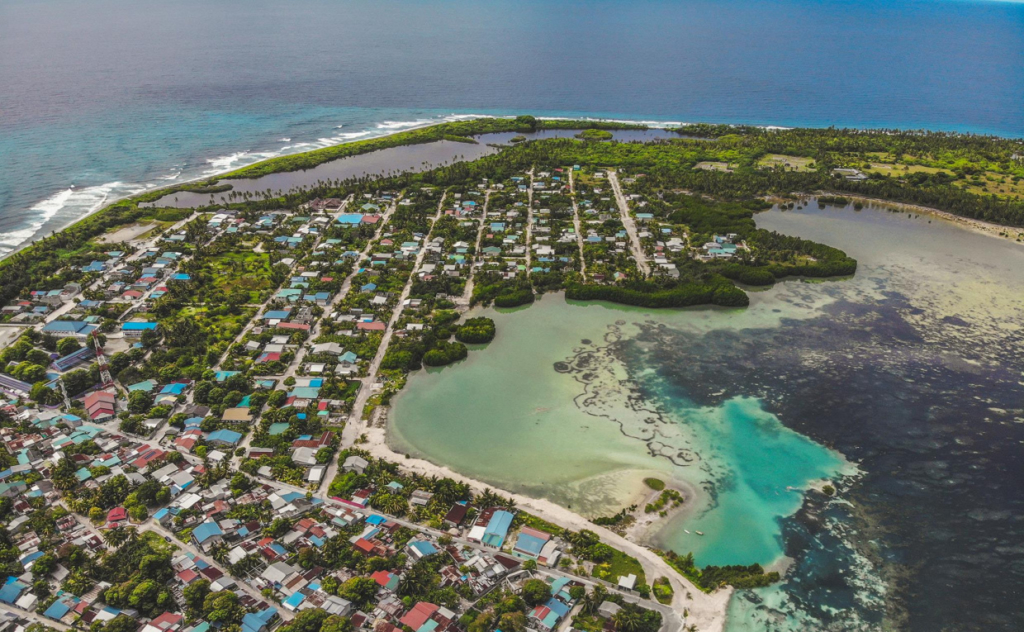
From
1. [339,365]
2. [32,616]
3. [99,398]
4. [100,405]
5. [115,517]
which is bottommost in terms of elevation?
[32,616]

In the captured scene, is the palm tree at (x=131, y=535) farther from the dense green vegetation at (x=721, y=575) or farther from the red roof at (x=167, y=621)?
the dense green vegetation at (x=721, y=575)

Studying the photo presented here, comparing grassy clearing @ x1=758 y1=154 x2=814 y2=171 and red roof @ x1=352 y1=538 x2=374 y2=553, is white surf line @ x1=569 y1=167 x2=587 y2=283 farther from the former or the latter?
red roof @ x1=352 y1=538 x2=374 y2=553

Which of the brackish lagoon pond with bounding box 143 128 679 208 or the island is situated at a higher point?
the brackish lagoon pond with bounding box 143 128 679 208

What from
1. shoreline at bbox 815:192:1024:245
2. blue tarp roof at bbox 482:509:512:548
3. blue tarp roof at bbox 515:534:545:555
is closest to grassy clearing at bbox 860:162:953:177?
shoreline at bbox 815:192:1024:245

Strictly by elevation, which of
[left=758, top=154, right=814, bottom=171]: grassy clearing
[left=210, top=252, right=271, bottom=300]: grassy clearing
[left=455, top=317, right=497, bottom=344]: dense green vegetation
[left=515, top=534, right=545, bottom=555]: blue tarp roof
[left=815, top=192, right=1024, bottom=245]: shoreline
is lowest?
[left=515, top=534, right=545, bottom=555]: blue tarp roof

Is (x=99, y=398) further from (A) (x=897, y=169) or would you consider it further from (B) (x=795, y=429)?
(A) (x=897, y=169)

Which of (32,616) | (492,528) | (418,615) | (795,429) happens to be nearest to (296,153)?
(32,616)

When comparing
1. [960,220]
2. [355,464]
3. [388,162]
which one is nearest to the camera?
[355,464]
